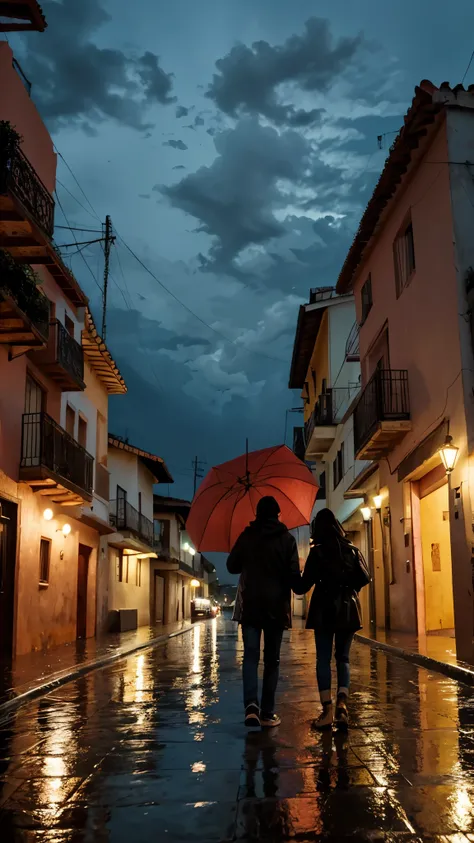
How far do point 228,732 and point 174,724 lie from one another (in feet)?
2.52

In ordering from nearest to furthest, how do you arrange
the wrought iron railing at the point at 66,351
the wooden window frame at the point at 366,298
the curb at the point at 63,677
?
the curb at the point at 63,677 → the wrought iron railing at the point at 66,351 → the wooden window frame at the point at 366,298

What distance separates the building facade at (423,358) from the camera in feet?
48.4

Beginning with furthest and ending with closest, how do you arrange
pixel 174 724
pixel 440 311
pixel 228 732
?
pixel 440 311 < pixel 174 724 < pixel 228 732

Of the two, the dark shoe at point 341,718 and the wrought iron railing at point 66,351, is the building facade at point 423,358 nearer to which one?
the dark shoe at point 341,718

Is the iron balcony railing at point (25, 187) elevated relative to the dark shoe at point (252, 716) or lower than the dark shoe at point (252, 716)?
elevated

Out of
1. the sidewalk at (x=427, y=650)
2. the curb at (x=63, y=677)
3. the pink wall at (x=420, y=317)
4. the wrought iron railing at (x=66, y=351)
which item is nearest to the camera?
the curb at (x=63, y=677)

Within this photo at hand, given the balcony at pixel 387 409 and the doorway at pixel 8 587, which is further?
the balcony at pixel 387 409

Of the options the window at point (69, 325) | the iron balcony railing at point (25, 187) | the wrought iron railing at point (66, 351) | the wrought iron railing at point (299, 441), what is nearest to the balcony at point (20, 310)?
the iron balcony railing at point (25, 187)

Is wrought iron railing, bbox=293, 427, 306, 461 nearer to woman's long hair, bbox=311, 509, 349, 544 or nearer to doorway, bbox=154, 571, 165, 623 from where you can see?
doorway, bbox=154, 571, 165, 623

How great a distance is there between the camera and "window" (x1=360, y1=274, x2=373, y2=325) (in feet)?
79.8

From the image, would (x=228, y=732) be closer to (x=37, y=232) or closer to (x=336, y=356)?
(x=37, y=232)

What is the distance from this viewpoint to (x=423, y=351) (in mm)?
17938

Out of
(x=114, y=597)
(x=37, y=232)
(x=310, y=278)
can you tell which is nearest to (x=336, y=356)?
(x=114, y=597)

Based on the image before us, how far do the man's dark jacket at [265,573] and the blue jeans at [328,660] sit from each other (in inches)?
14.2
